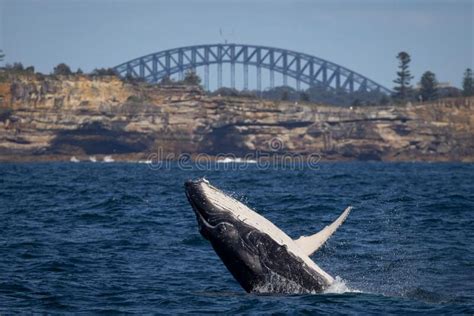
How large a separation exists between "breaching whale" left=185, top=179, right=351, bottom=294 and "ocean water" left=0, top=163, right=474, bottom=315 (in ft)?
2.72

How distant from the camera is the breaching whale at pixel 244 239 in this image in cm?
1741

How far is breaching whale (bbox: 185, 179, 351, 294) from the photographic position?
17406 millimetres

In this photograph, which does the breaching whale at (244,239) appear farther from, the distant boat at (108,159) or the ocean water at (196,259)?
the distant boat at (108,159)

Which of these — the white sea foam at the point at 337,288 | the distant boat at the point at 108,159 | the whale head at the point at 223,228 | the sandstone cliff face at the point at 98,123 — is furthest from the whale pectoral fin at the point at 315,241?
the distant boat at the point at 108,159

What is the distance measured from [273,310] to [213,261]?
23.5 feet

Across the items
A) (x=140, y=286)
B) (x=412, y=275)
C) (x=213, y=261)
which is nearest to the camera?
(x=140, y=286)

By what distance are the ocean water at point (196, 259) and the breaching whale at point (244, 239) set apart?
83 centimetres

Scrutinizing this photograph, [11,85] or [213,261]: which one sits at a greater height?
[11,85]

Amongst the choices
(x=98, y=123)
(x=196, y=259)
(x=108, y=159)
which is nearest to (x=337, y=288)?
(x=196, y=259)

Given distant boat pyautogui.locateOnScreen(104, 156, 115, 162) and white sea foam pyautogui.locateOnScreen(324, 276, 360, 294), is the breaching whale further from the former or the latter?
distant boat pyautogui.locateOnScreen(104, 156, 115, 162)

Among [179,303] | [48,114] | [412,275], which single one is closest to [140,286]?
[179,303]

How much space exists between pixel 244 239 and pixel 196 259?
7844 mm

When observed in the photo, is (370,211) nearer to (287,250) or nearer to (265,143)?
(287,250)

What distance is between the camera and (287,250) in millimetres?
17531
